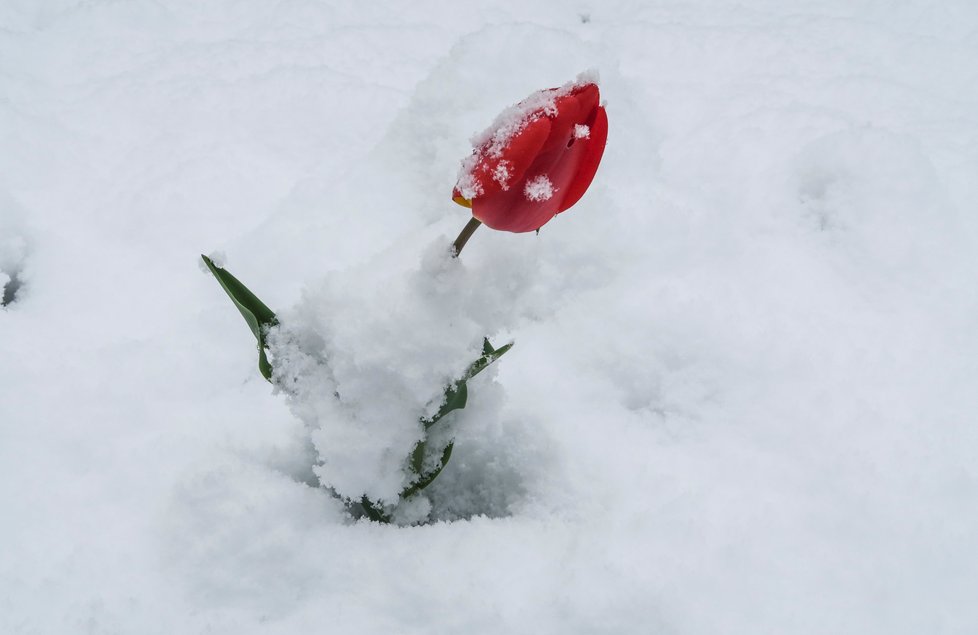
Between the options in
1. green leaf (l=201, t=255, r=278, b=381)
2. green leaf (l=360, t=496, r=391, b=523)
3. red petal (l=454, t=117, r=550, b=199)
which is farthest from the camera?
green leaf (l=360, t=496, r=391, b=523)

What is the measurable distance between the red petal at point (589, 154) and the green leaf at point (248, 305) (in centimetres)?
28

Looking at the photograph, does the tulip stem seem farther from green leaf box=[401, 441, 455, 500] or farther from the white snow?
green leaf box=[401, 441, 455, 500]

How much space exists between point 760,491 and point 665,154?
2.61 ft

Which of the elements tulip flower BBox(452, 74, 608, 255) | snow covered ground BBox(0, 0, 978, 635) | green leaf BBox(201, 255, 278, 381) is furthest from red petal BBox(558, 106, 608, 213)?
green leaf BBox(201, 255, 278, 381)

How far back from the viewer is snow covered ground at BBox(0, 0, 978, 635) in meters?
0.63

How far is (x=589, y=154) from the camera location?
483 mm

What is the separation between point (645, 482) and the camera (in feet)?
2.52

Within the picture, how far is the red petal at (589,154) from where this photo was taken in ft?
1.56

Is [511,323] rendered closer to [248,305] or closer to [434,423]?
[434,423]

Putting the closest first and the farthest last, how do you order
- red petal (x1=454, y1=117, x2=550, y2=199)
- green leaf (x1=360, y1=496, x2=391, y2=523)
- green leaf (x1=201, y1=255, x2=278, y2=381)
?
red petal (x1=454, y1=117, x2=550, y2=199)
green leaf (x1=201, y1=255, x2=278, y2=381)
green leaf (x1=360, y1=496, x2=391, y2=523)

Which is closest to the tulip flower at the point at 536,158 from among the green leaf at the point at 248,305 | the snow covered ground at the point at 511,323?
the snow covered ground at the point at 511,323

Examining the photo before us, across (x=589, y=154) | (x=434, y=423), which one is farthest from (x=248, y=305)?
(x=589, y=154)

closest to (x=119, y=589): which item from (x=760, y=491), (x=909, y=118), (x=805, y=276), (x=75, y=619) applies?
(x=75, y=619)

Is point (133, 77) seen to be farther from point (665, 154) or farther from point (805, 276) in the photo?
point (805, 276)
